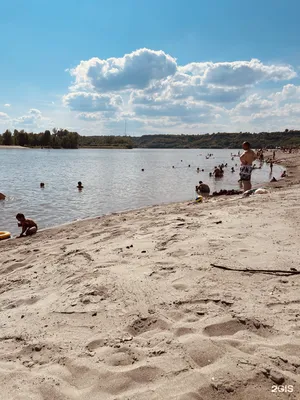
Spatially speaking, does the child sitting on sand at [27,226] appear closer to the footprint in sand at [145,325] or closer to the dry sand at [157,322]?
the dry sand at [157,322]

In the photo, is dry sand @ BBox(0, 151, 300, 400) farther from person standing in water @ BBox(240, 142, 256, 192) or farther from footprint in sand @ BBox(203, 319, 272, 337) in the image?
person standing in water @ BBox(240, 142, 256, 192)

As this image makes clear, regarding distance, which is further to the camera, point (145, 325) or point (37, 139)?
point (37, 139)

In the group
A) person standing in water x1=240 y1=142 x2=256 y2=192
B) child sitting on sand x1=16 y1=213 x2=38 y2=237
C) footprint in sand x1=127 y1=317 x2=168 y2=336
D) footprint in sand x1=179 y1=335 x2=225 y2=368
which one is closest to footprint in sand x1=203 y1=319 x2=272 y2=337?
footprint in sand x1=179 y1=335 x2=225 y2=368

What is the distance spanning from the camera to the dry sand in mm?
2445

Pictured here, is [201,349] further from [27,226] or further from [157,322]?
[27,226]

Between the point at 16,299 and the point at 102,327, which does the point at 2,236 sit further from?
the point at 102,327

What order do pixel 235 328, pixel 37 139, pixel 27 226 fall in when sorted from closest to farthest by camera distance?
pixel 235 328
pixel 27 226
pixel 37 139

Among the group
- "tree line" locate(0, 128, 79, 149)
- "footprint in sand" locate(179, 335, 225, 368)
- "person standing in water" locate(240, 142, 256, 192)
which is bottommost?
"footprint in sand" locate(179, 335, 225, 368)

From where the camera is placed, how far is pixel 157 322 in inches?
127

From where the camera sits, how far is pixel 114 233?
7.46 m

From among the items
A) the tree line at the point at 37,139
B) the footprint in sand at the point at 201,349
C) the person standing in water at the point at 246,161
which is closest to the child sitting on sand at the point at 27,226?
the footprint in sand at the point at 201,349

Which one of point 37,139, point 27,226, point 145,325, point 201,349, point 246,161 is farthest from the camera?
point 37,139

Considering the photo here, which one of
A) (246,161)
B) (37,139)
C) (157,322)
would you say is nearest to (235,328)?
(157,322)

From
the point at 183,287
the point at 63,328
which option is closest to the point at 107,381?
the point at 63,328
